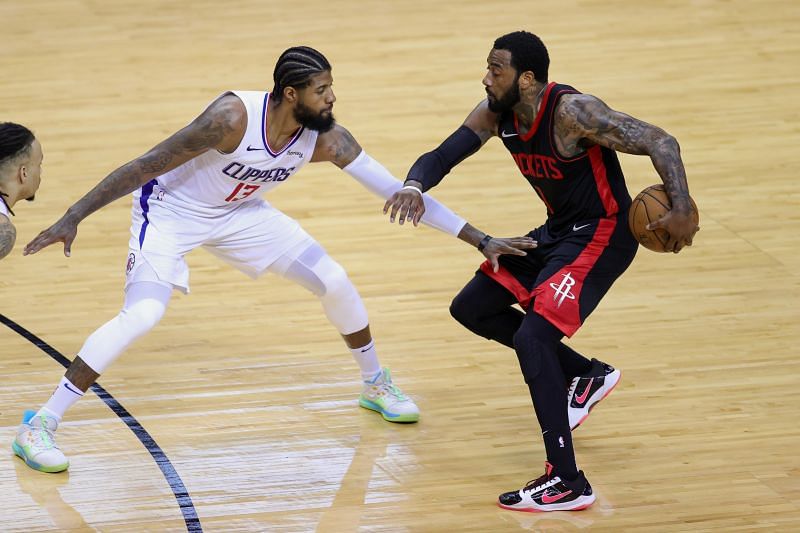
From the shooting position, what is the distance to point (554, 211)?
554 centimetres

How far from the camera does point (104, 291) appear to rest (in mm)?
7281

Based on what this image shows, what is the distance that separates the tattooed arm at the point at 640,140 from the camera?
197 inches

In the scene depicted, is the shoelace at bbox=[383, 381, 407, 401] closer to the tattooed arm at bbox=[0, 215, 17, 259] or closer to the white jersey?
the white jersey

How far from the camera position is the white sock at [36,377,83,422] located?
543cm

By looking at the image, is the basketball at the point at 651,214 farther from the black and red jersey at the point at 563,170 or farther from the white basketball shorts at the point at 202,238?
the white basketball shorts at the point at 202,238

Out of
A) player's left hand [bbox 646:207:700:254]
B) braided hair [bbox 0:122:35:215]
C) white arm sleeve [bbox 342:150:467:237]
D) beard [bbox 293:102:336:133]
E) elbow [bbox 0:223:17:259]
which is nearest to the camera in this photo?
elbow [bbox 0:223:17:259]

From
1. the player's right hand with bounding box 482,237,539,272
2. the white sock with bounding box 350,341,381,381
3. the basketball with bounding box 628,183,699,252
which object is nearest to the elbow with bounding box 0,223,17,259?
the white sock with bounding box 350,341,381,381

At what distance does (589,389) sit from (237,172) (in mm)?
1853

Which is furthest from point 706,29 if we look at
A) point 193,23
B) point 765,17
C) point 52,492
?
point 52,492

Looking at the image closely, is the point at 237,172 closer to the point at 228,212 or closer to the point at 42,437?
the point at 228,212

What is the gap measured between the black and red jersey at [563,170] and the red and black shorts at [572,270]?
6 centimetres

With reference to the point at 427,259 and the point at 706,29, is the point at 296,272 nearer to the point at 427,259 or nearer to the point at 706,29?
the point at 427,259

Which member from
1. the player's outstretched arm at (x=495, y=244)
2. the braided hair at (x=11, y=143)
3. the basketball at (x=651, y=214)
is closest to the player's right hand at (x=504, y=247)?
the player's outstretched arm at (x=495, y=244)

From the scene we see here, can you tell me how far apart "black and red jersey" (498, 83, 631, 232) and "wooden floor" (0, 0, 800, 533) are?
3.58 feet
